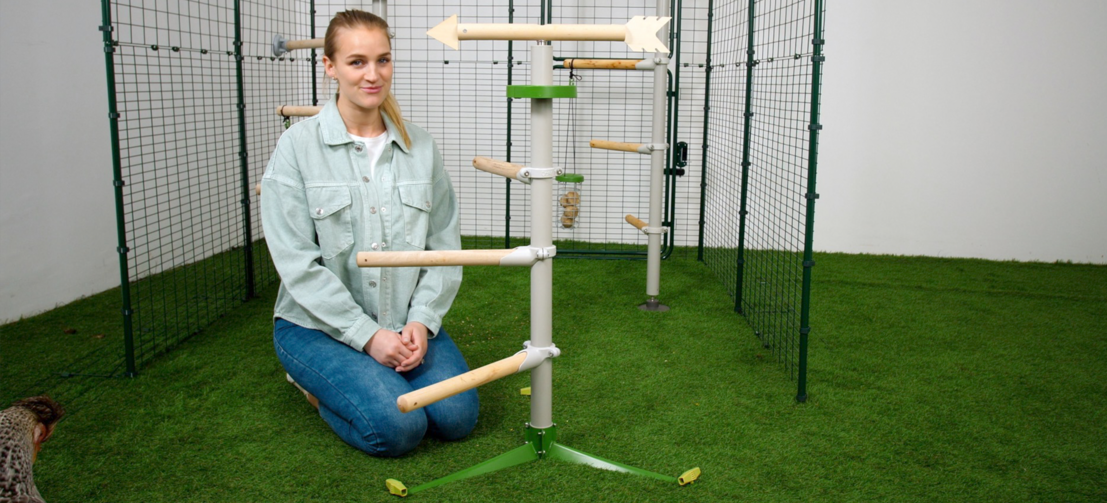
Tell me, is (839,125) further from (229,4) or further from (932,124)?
(229,4)

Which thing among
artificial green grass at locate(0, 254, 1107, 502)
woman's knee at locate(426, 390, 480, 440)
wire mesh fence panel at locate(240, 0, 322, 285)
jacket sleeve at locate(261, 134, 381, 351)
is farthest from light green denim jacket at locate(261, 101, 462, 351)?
wire mesh fence panel at locate(240, 0, 322, 285)

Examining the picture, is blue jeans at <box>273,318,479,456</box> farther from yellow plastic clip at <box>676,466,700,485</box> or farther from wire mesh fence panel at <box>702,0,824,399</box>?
wire mesh fence panel at <box>702,0,824,399</box>

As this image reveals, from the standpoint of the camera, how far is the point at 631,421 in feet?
7.13

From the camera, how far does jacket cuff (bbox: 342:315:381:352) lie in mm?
1897

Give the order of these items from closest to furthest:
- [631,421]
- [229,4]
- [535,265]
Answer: [535,265]
[631,421]
[229,4]

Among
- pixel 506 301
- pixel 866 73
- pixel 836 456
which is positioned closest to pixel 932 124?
pixel 866 73

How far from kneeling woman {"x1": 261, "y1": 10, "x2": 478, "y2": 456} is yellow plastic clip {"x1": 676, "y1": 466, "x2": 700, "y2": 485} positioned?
519 millimetres

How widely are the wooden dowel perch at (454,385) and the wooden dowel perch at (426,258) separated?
0.21m

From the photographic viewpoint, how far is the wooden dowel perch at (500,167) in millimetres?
1742

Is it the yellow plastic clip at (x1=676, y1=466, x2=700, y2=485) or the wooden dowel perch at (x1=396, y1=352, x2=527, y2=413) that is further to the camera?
the yellow plastic clip at (x1=676, y1=466, x2=700, y2=485)

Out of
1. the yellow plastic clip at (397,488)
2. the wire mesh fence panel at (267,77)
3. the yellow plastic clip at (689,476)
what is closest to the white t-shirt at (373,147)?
A: the yellow plastic clip at (397,488)

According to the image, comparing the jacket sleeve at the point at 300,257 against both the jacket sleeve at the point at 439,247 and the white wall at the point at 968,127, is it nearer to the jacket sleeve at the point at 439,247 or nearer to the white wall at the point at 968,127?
the jacket sleeve at the point at 439,247

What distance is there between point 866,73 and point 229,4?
316 centimetres

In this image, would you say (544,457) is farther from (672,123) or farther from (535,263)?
(672,123)
